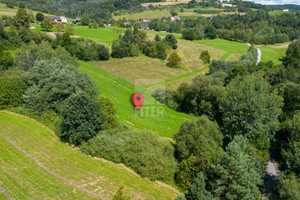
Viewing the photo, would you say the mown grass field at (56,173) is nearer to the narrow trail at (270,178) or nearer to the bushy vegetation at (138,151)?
the bushy vegetation at (138,151)

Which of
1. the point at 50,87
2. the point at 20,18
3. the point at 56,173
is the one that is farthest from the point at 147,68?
the point at 20,18

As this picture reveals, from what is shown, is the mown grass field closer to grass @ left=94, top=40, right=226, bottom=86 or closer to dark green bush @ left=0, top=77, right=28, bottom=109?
dark green bush @ left=0, top=77, right=28, bottom=109

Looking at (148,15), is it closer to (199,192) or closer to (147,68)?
(147,68)

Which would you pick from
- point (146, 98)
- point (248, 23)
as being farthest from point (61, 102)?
point (248, 23)

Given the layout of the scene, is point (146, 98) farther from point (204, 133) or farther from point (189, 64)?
point (189, 64)

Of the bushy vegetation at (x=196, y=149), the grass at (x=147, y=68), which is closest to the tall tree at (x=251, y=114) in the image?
the bushy vegetation at (x=196, y=149)

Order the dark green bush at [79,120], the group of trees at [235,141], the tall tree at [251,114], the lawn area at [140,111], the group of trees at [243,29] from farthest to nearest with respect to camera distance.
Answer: the group of trees at [243,29]
the lawn area at [140,111]
the tall tree at [251,114]
the dark green bush at [79,120]
the group of trees at [235,141]

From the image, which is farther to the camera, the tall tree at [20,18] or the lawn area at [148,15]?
the lawn area at [148,15]
